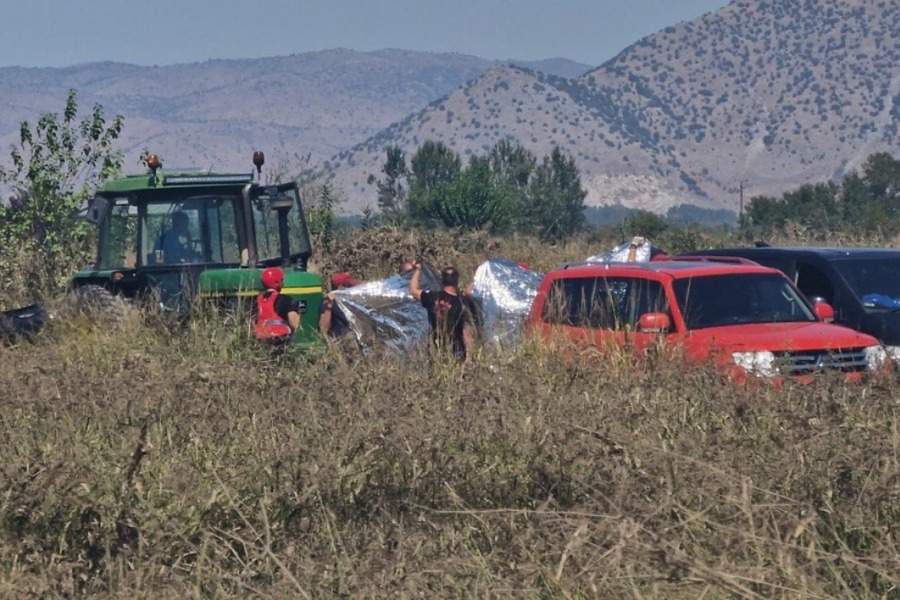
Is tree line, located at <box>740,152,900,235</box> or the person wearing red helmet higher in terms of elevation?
the person wearing red helmet

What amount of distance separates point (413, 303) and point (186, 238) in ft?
7.56

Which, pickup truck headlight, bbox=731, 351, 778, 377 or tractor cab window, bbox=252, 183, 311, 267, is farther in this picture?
tractor cab window, bbox=252, 183, 311, 267

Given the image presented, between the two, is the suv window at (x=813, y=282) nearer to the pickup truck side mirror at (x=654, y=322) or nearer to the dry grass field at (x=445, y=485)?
the pickup truck side mirror at (x=654, y=322)

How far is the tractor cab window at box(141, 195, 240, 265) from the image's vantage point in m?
13.7

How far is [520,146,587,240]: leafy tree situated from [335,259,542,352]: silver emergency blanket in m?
44.3

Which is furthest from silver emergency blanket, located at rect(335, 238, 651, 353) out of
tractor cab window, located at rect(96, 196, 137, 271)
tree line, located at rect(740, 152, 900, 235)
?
tree line, located at rect(740, 152, 900, 235)

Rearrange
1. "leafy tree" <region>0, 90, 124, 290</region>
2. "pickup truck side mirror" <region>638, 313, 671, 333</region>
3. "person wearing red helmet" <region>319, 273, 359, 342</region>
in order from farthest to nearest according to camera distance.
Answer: "leafy tree" <region>0, 90, 124, 290</region>
"person wearing red helmet" <region>319, 273, 359, 342</region>
"pickup truck side mirror" <region>638, 313, 671, 333</region>

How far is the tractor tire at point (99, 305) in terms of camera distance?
41.5 feet

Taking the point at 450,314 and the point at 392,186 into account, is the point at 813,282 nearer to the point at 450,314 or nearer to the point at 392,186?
the point at 450,314

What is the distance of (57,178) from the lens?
19.8m

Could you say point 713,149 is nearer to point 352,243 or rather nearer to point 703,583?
point 352,243

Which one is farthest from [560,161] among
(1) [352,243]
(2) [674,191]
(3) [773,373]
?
(2) [674,191]

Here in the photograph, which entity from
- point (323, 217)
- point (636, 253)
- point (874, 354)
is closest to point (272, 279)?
point (874, 354)

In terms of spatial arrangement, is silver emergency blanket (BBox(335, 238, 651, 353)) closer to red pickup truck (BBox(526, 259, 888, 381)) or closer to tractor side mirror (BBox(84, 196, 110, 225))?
red pickup truck (BBox(526, 259, 888, 381))
